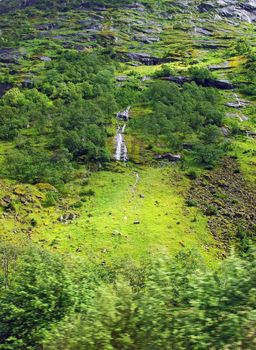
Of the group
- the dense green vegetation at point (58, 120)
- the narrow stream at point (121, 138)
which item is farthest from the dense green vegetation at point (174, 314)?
the narrow stream at point (121, 138)

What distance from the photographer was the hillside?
1631cm

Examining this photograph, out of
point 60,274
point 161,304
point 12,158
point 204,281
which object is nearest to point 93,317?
point 161,304

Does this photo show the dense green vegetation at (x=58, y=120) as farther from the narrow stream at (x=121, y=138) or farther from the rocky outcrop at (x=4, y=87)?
the rocky outcrop at (x=4, y=87)

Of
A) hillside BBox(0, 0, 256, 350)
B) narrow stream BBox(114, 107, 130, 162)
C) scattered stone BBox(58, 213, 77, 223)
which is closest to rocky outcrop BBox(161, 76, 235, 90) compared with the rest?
hillside BBox(0, 0, 256, 350)

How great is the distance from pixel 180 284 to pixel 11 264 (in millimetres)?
35473

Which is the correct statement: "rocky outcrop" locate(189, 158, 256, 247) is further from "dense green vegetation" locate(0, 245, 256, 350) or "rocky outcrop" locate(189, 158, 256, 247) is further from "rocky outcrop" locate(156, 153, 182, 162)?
"dense green vegetation" locate(0, 245, 256, 350)

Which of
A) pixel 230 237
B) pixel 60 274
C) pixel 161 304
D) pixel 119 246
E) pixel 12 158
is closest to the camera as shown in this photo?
pixel 161 304

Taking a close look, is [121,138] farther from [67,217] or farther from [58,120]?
[67,217]

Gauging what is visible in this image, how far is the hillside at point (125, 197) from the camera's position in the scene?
1631 centimetres

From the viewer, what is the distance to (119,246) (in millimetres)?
65312

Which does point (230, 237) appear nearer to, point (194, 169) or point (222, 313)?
point (194, 169)

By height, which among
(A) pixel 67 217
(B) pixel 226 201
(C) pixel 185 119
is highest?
(C) pixel 185 119

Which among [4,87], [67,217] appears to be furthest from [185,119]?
[4,87]

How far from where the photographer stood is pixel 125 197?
82.6 metres
